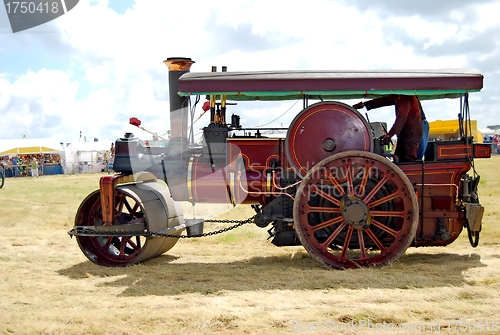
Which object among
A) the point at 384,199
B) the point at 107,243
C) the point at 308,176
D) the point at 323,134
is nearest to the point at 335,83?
the point at 323,134

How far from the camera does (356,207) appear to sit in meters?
5.43

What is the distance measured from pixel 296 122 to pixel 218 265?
1.70 meters

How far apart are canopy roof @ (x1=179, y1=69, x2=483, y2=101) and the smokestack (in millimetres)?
464

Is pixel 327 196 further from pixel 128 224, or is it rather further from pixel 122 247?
pixel 122 247

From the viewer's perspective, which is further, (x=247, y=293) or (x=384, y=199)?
(x=384, y=199)

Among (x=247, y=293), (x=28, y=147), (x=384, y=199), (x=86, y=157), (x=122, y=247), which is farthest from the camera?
(x=86, y=157)

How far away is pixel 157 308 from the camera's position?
427cm

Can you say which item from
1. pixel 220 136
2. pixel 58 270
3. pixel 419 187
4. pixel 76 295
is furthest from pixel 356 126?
pixel 58 270

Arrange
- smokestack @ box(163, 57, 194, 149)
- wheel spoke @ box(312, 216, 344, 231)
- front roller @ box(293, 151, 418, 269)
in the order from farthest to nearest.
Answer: smokestack @ box(163, 57, 194, 149) → wheel spoke @ box(312, 216, 344, 231) → front roller @ box(293, 151, 418, 269)

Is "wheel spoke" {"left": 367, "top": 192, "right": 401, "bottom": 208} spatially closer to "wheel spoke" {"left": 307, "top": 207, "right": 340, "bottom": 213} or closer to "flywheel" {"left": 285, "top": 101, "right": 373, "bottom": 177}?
"wheel spoke" {"left": 307, "top": 207, "right": 340, "bottom": 213}

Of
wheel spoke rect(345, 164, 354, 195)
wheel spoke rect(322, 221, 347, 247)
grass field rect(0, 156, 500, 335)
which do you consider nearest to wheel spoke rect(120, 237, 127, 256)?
grass field rect(0, 156, 500, 335)

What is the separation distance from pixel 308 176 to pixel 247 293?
4.37 ft

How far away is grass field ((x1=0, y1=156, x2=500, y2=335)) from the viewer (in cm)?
382

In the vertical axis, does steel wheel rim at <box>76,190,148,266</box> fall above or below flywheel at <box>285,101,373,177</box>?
below
